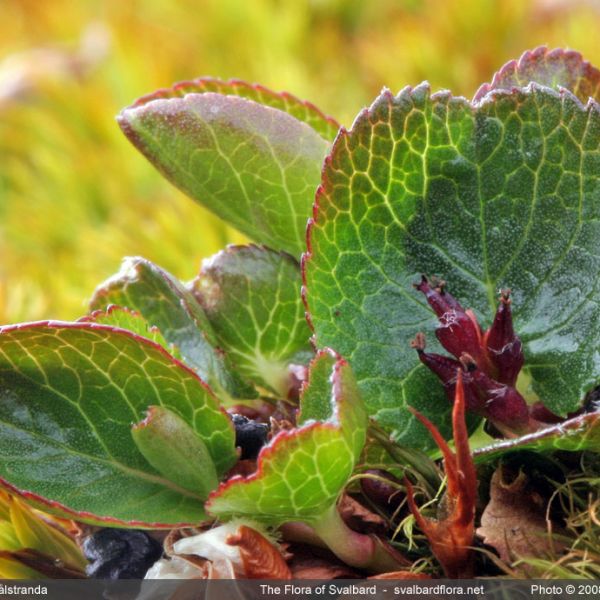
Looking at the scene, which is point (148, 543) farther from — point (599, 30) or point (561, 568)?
point (599, 30)

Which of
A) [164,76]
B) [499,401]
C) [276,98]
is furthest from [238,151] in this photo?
[164,76]

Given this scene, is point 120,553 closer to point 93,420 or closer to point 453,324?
point 93,420

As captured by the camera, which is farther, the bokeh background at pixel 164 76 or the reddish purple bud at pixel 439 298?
the bokeh background at pixel 164 76

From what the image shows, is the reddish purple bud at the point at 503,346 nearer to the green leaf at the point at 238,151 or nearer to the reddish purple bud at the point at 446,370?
the reddish purple bud at the point at 446,370

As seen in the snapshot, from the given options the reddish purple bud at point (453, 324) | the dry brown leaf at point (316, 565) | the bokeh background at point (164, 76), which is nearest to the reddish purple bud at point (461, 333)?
the reddish purple bud at point (453, 324)

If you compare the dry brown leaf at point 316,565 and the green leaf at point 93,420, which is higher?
the green leaf at point 93,420
